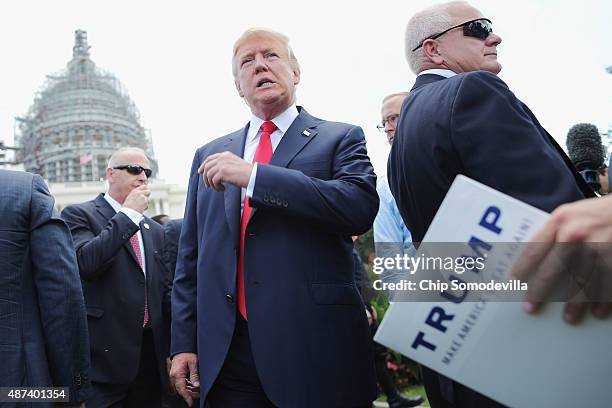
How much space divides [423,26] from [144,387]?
2.94 meters

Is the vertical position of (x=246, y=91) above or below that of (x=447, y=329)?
above

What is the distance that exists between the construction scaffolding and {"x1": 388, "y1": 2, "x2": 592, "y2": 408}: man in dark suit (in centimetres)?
7541

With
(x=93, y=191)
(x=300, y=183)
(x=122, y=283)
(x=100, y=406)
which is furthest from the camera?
(x=93, y=191)

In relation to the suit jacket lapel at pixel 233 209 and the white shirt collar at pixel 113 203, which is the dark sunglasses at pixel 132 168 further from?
the suit jacket lapel at pixel 233 209

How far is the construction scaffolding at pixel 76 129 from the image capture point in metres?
75.3

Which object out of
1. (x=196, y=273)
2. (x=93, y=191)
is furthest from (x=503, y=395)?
(x=93, y=191)

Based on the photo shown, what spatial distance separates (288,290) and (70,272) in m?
1.03

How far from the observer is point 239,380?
2.09 m

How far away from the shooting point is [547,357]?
1004mm

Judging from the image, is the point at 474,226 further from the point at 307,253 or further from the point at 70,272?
the point at 70,272

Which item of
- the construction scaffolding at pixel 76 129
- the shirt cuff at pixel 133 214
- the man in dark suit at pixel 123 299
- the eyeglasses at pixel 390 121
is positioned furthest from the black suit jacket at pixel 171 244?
the construction scaffolding at pixel 76 129

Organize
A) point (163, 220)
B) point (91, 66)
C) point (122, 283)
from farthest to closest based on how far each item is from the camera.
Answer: point (91, 66), point (163, 220), point (122, 283)

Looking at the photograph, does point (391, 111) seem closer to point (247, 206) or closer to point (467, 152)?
point (247, 206)

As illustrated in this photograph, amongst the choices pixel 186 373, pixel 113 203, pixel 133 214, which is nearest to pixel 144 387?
pixel 133 214
